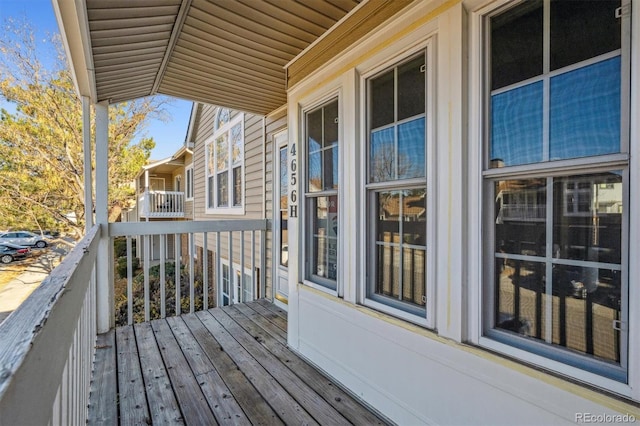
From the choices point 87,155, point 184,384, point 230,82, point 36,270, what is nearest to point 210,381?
point 184,384

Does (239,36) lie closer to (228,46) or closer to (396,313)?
(228,46)

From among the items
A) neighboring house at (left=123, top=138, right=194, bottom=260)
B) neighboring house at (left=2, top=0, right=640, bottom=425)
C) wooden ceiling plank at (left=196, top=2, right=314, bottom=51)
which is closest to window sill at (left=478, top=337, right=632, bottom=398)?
neighboring house at (left=2, top=0, right=640, bottom=425)

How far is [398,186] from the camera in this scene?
6.32 feet

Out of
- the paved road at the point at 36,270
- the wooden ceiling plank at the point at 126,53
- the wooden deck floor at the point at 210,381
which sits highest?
the wooden ceiling plank at the point at 126,53

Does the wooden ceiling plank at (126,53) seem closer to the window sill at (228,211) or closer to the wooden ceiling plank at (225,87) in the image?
the wooden ceiling plank at (225,87)

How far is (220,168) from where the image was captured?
712cm

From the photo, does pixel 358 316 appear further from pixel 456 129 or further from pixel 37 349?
pixel 37 349

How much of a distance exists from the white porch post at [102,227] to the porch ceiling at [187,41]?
0.36m

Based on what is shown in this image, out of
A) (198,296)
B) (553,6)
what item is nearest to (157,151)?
(198,296)

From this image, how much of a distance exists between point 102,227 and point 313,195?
2239mm

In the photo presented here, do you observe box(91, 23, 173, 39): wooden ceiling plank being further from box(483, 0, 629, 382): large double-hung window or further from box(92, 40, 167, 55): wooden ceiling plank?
box(483, 0, 629, 382): large double-hung window

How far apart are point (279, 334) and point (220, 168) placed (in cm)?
489

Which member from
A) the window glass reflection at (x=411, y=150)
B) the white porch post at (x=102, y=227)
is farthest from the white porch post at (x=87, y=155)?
the window glass reflection at (x=411, y=150)

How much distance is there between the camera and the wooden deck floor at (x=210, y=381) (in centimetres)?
197
